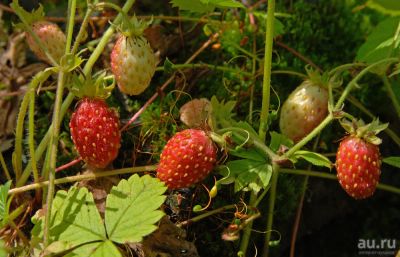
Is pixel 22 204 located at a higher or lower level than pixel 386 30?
lower

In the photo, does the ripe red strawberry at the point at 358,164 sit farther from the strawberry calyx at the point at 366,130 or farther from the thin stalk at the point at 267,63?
the thin stalk at the point at 267,63

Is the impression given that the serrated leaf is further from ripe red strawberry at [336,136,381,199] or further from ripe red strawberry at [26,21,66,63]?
ripe red strawberry at [26,21,66,63]

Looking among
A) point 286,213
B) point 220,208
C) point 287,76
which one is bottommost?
point 286,213

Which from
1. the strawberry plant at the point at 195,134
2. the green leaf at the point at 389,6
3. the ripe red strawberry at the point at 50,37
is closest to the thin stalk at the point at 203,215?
the strawberry plant at the point at 195,134

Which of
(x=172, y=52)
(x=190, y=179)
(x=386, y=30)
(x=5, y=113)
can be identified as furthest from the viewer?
(x=172, y=52)

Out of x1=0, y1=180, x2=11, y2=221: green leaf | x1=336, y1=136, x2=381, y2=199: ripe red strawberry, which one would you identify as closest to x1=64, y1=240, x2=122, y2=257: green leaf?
x1=0, y1=180, x2=11, y2=221: green leaf

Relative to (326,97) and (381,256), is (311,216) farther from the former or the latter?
(326,97)

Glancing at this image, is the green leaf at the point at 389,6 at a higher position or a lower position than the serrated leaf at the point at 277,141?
higher

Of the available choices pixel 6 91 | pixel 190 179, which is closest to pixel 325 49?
pixel 190 179
